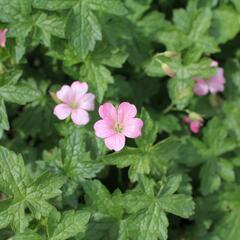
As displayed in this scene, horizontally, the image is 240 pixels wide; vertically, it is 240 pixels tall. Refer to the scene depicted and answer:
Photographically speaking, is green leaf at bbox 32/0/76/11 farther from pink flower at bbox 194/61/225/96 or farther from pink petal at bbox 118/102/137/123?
pink flower at bbox 194/61/225/96

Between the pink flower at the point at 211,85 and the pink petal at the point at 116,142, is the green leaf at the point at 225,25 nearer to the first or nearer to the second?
the pink flower at the point at 211,85

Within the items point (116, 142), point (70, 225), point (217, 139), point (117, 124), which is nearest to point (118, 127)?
point (117, 124)

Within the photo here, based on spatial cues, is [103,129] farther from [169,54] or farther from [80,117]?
[169,54]

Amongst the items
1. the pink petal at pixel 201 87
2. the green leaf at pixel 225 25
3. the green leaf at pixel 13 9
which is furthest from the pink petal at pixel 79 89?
the green leaf at pixel 225 25

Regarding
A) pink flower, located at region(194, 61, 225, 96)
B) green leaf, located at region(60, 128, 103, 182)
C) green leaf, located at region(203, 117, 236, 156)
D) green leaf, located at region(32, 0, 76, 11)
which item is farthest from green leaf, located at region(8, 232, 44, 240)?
pink flower, located at region(194, 61, 225, 96)

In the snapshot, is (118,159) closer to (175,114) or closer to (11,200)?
(11,200)

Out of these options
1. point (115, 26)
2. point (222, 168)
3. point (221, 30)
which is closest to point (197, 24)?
point (221, 30)
